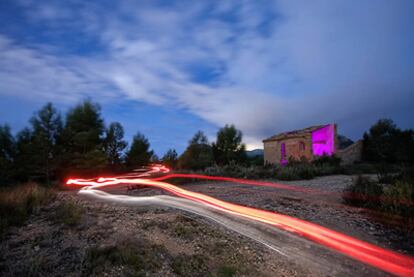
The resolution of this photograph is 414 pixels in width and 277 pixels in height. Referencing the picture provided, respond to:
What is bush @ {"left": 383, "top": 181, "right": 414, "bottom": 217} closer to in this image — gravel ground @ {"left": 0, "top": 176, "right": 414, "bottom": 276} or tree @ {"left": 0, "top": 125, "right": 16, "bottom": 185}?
gravel ground @ {"left": 0, "top": 176, "right": 414, "bottom": 276}

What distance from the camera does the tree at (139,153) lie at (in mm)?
34562

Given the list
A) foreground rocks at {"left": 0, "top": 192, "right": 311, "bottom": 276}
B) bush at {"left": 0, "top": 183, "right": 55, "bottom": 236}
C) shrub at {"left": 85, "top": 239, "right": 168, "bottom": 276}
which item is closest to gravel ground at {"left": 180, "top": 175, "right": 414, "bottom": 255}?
foreground rocks at {"left": 0, "top": 192, "right": 311, "bottom": 276}

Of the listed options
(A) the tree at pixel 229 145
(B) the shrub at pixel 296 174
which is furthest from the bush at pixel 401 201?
(A) the tree at pixel 229 145

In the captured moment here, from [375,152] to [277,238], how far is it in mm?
31205

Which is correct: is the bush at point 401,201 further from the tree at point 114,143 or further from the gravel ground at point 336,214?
the tree at point 114,143

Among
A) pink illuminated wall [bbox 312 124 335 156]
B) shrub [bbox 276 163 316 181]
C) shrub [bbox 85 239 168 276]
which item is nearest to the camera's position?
shrub [bbox 85 239 168 276]

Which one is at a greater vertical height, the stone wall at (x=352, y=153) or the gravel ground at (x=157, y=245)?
the stone wall at (x=352, y=153)

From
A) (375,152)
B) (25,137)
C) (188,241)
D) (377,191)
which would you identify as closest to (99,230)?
(188,241)

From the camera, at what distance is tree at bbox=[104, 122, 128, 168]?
31.3m

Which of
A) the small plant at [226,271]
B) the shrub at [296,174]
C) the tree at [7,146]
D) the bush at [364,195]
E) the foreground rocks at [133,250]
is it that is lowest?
the small plant at [226,271]

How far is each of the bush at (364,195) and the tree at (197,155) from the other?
71.3 feet

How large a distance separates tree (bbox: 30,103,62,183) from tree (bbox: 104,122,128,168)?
24.7 ft

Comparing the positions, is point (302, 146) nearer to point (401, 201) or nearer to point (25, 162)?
point (401, 201)

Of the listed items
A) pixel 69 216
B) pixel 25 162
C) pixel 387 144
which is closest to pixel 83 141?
pixel 25 162
